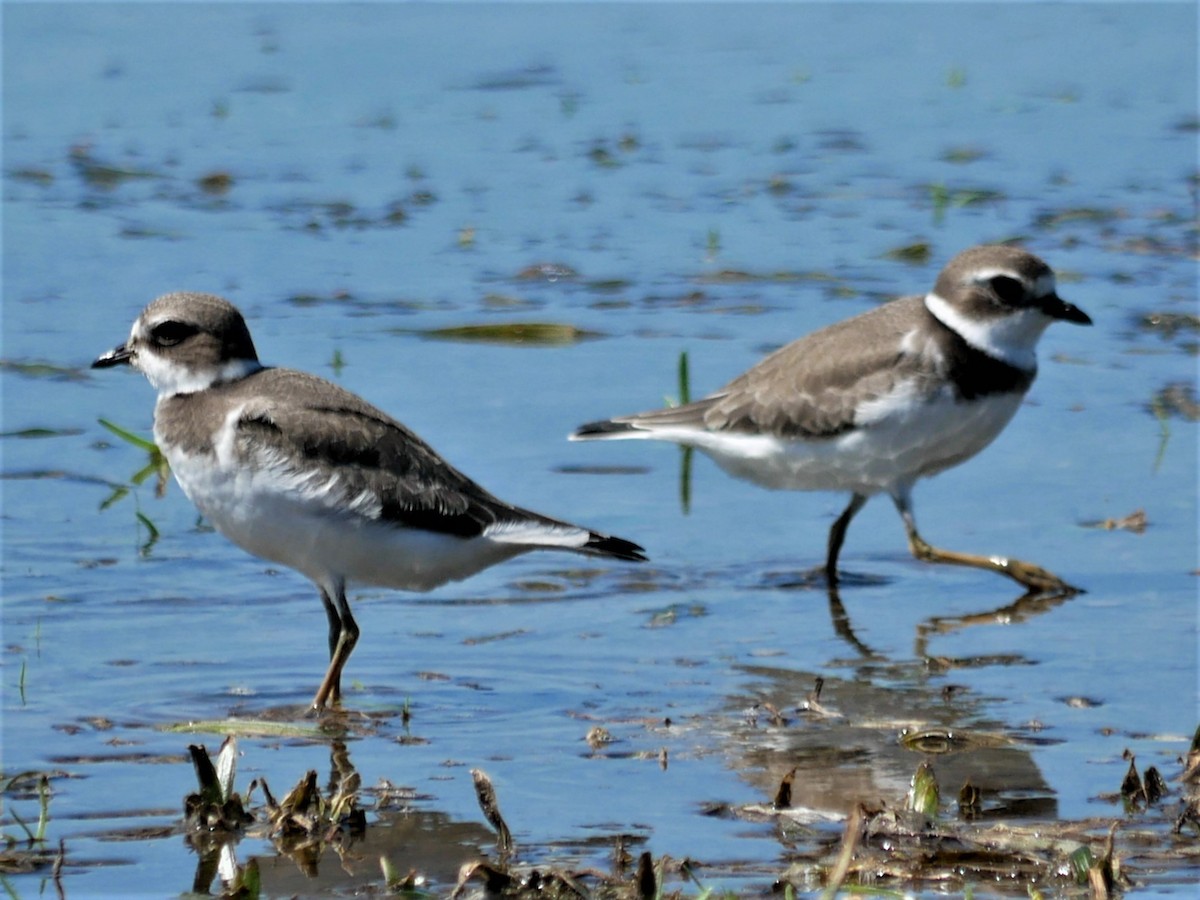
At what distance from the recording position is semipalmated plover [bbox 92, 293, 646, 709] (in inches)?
244

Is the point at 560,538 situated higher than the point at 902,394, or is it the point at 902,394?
the point at 902,394

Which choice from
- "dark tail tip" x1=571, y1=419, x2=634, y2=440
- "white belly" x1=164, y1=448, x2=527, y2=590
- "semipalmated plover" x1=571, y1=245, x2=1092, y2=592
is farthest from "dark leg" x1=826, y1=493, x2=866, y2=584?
"white belly" x1=164, y1=448, x2=527, y2=590

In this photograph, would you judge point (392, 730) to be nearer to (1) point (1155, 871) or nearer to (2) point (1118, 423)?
(1) point (1155, 871)

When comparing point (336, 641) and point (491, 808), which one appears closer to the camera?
point (491, 808)

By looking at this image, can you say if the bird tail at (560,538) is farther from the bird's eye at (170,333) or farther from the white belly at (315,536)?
the bird's eye at (170,333)

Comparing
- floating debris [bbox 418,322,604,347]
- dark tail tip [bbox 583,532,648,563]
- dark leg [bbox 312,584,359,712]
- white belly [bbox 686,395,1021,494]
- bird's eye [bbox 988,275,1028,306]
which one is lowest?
dark leg [bbox 312,584,359,712]

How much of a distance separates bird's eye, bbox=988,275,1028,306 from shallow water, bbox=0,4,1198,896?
0.93m

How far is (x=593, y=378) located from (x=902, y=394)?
7.78 ft

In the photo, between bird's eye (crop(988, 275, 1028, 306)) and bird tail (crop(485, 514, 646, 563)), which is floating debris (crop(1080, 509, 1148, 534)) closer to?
bird's eye (crop(988, 275, 1028, 306))

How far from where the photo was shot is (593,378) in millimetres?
9852

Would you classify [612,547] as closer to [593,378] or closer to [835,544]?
[835,544]

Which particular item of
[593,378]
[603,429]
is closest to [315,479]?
[603,429]

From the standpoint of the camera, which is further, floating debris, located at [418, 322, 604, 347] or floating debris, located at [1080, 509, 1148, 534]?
floating debris, located at [418, 322, 604, 347]

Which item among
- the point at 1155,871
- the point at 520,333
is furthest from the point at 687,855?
the point at 520,333
